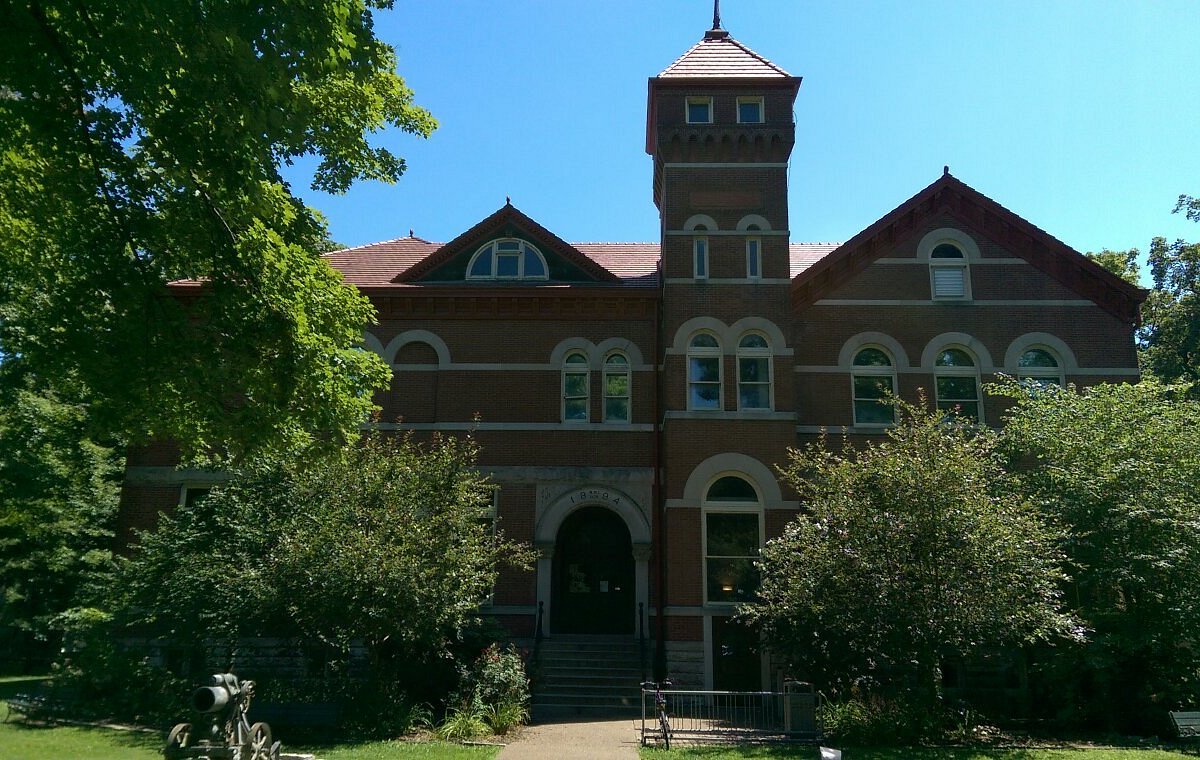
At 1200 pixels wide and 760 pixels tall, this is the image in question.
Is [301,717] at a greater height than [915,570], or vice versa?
[915,570]

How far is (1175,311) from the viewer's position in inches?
1198

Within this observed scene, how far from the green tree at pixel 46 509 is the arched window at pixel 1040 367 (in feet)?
81.9

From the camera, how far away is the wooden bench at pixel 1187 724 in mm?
14070

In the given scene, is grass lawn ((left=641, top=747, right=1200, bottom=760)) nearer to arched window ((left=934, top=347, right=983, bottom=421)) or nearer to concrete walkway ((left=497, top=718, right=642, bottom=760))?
concrete walkway ((left=497, top=718, right=642, bottom=760))

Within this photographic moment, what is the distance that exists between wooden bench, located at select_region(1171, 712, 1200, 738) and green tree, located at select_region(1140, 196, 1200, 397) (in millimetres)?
18843

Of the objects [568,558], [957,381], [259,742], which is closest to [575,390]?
[568,558]

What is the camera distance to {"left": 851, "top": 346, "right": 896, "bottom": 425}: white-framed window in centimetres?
2116

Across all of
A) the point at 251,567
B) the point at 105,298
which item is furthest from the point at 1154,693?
the point at 105,298

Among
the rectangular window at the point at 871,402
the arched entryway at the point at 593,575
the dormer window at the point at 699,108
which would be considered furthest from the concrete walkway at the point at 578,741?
the dormer window at the point at 699,108

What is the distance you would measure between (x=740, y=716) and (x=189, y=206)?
40.5ft

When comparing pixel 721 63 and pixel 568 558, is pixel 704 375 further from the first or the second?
pixel 721 63

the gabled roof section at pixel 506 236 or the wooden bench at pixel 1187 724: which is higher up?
the gabled roof section at pixel 506 236

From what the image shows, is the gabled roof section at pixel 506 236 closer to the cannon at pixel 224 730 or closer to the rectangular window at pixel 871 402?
the rectangular window at pixel 871 402

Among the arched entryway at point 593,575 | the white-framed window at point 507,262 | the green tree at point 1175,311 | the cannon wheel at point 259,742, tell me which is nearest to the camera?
the cannon wheel at point 259,742
